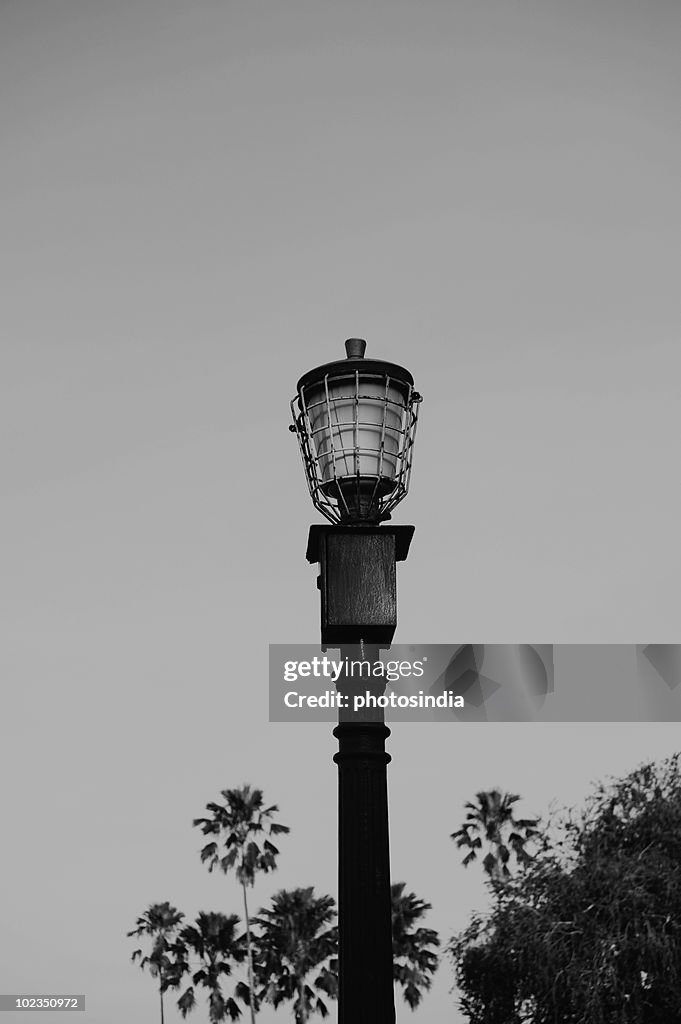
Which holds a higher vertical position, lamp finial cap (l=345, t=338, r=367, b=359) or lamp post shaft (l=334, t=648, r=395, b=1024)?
lamp finial cap (l=345, t=338, r=367, b=359)

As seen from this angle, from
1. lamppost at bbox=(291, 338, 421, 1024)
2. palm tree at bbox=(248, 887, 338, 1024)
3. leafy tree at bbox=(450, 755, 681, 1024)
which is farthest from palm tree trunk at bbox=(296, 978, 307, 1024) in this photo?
lamppost at bbox=(291, 338, 421, 1024)

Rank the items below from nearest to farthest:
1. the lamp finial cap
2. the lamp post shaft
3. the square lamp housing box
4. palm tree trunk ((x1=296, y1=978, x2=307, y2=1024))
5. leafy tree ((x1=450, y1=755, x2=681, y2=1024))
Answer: the lamp post shaft
the square lamp housing box
the lamp finial cap
leafy tree ((x1=450, y1=755, x2=681, y2=1024))
palm tree trunk ((x1=296, y1=978, x2=307, y2=1024))

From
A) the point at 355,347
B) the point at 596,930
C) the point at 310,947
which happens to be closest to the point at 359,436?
the point at 355,347

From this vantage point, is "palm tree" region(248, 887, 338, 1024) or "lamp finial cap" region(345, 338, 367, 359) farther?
"palm tree" region(248, 887, 338, 1024)

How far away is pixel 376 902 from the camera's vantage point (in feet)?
10.2

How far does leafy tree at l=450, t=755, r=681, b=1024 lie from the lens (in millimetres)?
18188

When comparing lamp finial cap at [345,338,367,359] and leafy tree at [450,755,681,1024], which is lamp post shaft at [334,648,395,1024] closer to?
lamp finial cap at [345,338,367,359]

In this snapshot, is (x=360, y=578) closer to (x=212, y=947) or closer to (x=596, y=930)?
(x=596, y=930)

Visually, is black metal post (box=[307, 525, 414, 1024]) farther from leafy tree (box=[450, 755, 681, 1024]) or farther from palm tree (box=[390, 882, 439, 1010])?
palm tree (box=[390, 882, 439, 1010])

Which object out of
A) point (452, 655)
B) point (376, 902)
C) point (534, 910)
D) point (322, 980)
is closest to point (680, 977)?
point (534, 910)

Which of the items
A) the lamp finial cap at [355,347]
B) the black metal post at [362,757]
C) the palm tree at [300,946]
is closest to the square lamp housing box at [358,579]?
the black metal post at [362,757]

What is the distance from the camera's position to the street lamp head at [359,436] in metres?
3.54

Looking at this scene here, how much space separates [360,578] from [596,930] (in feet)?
57.2

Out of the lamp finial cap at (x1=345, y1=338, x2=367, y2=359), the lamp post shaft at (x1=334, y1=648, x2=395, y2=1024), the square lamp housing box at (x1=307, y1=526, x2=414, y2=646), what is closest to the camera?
the lamp post shaft at (x1=334, y1=648, x2=395, y2=1024)
